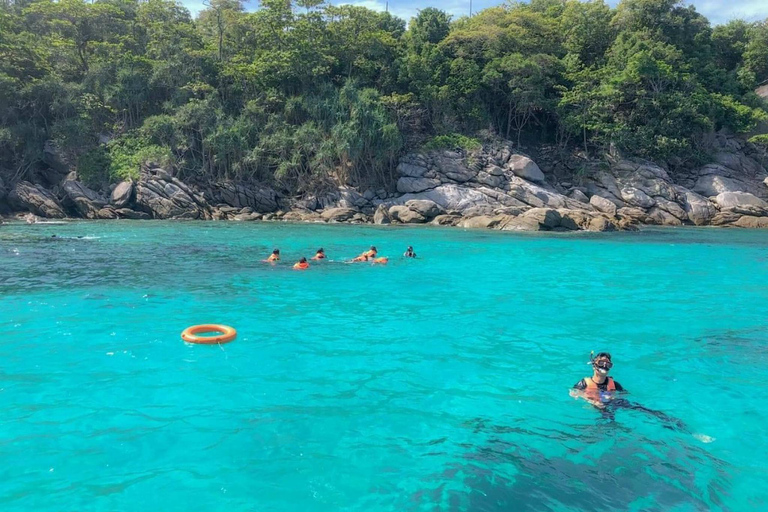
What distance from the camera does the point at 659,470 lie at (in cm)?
654

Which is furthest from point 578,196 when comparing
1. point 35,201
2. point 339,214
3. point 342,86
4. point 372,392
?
point 35,201

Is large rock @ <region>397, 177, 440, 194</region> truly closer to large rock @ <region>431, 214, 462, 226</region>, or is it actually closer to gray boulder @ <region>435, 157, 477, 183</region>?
gray boulder @ <region>435, 157, 477, 183</region>

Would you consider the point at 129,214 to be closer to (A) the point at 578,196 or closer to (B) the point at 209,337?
(B) the point at 209,337

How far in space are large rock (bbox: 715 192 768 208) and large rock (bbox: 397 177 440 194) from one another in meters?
22.3

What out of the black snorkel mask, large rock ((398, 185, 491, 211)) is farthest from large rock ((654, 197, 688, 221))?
the black snorkel mask

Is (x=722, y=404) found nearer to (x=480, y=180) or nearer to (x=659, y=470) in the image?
(x=659, y=470)

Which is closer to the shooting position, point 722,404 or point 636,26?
point 722,404

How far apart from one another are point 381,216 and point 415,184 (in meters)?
4.97

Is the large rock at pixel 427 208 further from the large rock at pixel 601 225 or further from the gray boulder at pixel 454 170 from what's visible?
the large rock at pixel 601 225

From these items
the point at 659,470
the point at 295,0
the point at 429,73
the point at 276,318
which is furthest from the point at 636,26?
the point at 659,470

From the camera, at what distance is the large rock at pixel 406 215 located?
4006 cm

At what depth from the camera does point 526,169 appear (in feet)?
139

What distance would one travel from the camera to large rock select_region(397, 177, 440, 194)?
42.7 m

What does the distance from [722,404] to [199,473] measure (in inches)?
318
